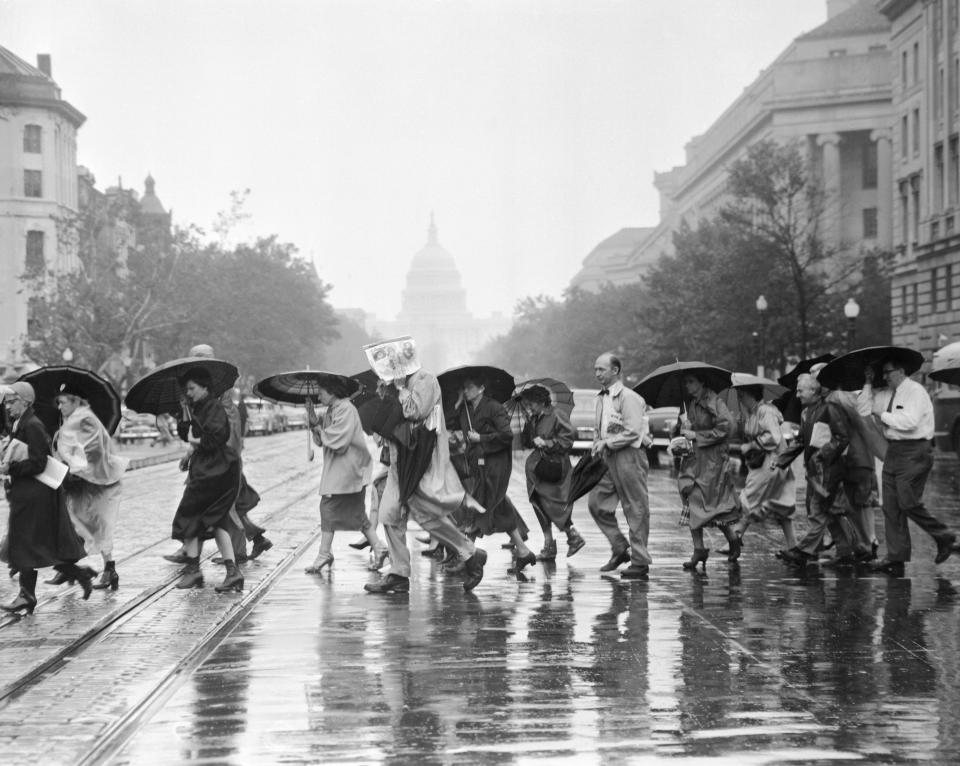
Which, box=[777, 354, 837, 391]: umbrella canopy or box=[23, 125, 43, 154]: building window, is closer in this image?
box=[777, 354, 837, 391]: umbrella canopy

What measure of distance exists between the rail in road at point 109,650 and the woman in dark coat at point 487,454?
1898mm

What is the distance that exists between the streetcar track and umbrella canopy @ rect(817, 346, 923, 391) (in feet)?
16.7

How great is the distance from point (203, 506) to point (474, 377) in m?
3.20

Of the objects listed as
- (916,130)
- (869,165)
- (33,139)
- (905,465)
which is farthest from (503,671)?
(869,165)

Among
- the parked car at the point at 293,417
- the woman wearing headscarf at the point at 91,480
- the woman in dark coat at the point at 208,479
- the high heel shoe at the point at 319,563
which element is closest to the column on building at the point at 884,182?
the parked car at the point at 293,417

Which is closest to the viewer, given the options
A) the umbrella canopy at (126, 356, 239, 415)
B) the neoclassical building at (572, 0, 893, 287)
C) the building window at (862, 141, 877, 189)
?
the umbrella canopy at (126, 356, 239, 415)

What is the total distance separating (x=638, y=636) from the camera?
1083cm

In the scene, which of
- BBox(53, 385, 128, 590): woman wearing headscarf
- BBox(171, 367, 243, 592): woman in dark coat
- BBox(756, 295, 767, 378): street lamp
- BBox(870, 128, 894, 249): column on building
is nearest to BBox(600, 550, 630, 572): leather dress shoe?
BBox(171, 367, 243, 592): woman in dark coat

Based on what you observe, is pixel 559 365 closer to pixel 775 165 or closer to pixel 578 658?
pixel 775 165

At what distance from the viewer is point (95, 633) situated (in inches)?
441

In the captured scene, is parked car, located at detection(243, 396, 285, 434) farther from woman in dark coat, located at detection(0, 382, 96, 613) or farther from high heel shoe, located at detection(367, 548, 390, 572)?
woman in dark coat, located at detection(0, 382, 96, 613)

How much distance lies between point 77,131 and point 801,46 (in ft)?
129

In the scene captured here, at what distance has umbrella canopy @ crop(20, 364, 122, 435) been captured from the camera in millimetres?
13484

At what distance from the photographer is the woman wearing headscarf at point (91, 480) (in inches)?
535
